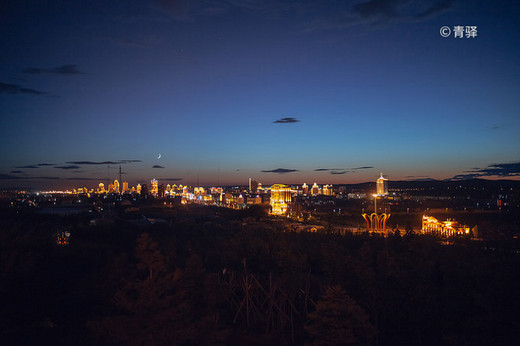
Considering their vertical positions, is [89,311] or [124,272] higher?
[124,272]

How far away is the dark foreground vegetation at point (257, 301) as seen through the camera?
22.2ft

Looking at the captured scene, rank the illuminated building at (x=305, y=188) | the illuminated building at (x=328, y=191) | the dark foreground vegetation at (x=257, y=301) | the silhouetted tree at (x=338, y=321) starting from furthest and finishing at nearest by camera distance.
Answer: the illuminated building at (x=305, y=188)
the illuminated building at (x=328, y=191)
the dark foreground vegetation at (x=257, y=301)
the silhouetted tree at (x=338, y=321)

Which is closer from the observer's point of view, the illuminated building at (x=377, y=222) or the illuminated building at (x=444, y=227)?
the illuminated building at (x=444, y=227)

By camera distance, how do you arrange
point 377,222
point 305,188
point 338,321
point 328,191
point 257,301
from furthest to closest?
point 305,188, point 328,191, point 377,222, point 257,301, point 338,321

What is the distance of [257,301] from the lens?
1234 cm

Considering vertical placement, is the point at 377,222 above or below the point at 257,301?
below

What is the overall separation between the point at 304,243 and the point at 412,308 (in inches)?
411

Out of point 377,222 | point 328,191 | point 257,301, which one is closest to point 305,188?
point 328,191

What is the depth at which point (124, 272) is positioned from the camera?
11758 mm

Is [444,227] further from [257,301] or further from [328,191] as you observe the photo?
[328,191]

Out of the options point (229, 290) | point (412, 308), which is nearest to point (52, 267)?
point (229, 290)

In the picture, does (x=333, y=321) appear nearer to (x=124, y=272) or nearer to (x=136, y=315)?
(x=136, y=315)

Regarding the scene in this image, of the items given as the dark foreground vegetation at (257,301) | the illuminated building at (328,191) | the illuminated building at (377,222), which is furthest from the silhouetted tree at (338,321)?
the illuminated building at (328,191)

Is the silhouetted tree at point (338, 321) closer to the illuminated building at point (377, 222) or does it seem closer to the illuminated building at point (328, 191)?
the illuminated building at point (377, 222)
